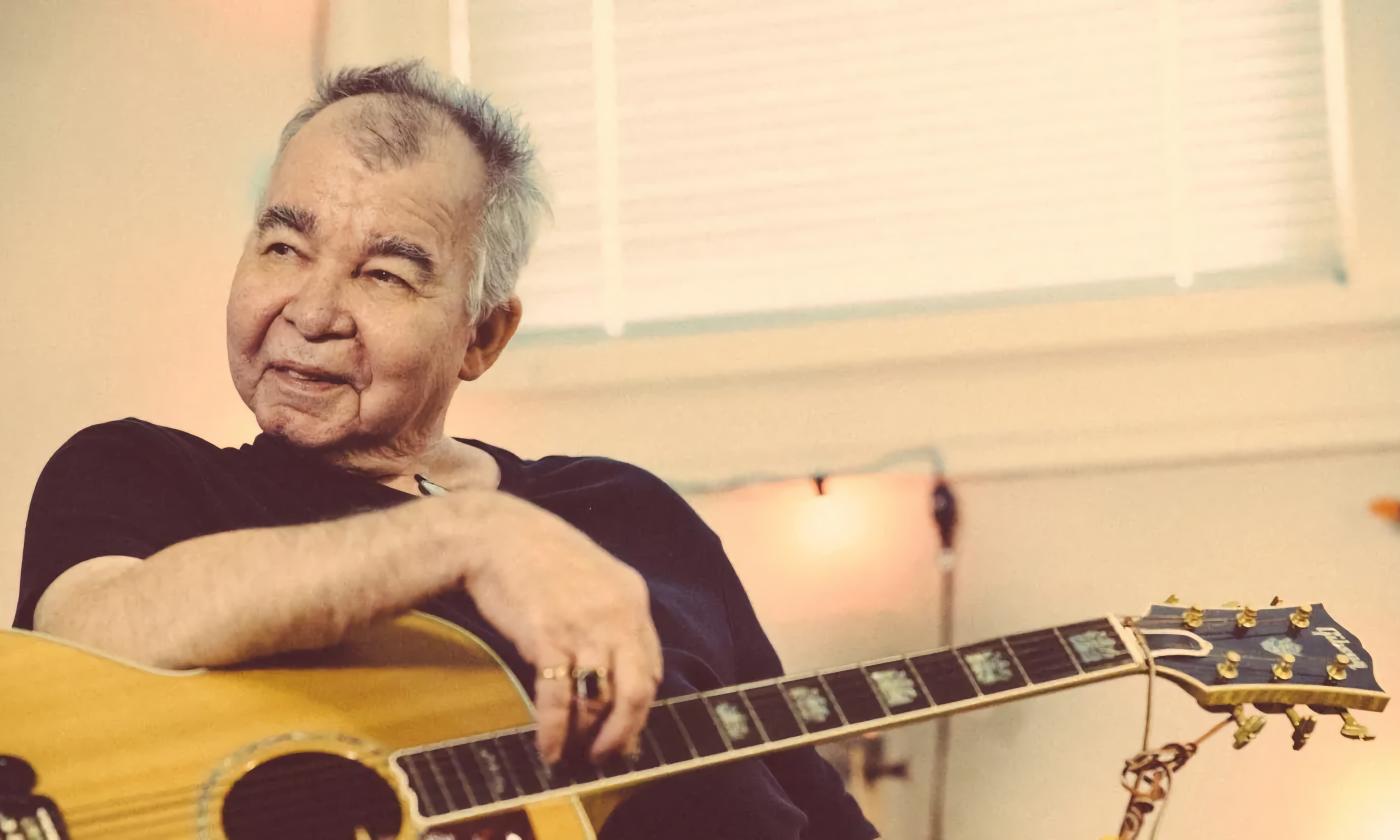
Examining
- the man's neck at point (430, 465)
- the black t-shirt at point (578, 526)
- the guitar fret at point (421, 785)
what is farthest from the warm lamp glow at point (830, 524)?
the guitar fret at point (421, 785)

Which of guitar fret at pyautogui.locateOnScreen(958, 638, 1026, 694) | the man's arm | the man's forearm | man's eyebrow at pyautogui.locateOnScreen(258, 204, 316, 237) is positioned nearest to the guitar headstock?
guitar fret at pyautogui.locateOnScreen(958, 638, 1026, 694)

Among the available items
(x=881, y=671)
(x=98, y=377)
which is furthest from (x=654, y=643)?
(x=98, y=377)

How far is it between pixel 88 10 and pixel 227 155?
0.81 feet

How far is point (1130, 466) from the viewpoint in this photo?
1350 mm

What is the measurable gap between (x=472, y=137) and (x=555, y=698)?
0.68 m

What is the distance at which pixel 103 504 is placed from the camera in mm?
928

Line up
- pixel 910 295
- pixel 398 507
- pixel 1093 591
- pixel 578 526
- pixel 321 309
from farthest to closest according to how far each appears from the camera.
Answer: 1. pixel 910 295
2. pixel 1093 591
3. pixel 578 526
4. pixel 321 309
5. pixel 398 507

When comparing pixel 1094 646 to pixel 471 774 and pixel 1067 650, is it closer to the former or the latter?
pixel 1067 650

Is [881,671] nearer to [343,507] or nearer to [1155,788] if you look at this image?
[1155,788]

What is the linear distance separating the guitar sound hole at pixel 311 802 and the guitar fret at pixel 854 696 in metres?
0.31

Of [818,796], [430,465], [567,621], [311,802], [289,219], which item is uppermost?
[289,219]

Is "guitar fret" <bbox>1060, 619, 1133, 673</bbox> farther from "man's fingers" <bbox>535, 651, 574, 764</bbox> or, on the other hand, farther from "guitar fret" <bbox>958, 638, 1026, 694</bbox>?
"man's fingers" <bbox>535, 651, 574, 764</bbox>

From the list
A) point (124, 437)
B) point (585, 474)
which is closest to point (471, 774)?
point (124, 437)

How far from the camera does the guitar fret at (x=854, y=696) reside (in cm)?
87
